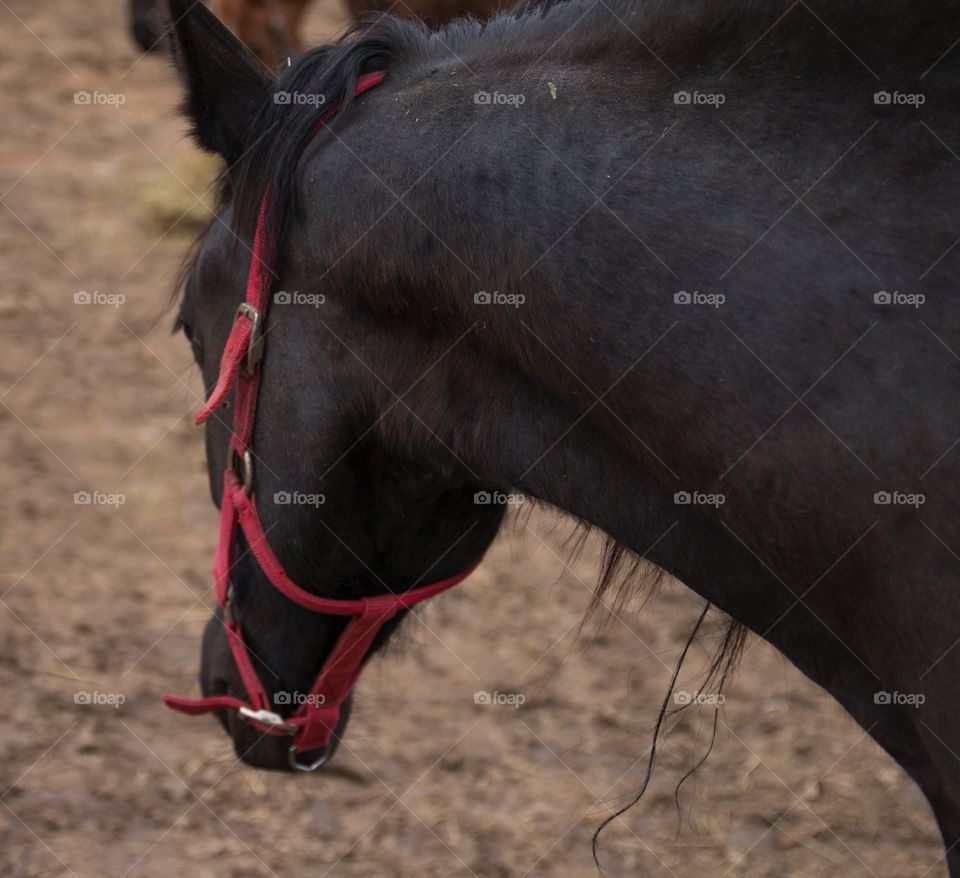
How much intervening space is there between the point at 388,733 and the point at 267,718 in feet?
Result: 4.43

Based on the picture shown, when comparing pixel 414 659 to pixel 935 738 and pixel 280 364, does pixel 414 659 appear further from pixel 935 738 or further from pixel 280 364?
pixel 935 738

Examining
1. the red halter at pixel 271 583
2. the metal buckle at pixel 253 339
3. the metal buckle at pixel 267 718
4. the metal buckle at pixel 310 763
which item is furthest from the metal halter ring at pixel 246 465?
the metal buckle at pixel 310 763

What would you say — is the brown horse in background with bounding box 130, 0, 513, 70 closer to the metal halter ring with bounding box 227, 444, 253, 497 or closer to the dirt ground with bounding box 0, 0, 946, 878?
the dirt ground with bounding box 0, 0, 946, 878

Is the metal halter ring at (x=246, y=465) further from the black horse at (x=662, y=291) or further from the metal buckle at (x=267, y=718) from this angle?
the metal buckle at (x=267, y=718)

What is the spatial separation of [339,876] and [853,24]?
2.49 metres

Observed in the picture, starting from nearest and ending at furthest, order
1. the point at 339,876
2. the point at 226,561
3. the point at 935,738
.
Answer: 1. the point at 935,738
2. the point at 226,561
3. the point at 339,876

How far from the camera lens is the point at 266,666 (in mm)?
2355

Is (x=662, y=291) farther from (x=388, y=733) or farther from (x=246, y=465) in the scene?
(x=388, y=733)

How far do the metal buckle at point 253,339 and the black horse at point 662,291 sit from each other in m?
0.03

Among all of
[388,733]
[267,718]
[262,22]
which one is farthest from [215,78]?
[262,22]

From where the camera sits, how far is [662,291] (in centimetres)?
155

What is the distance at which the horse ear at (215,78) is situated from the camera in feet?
6.17

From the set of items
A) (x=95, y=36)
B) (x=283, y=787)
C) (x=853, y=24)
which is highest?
(x=853, y=24)

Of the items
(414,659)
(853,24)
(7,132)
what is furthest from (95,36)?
(853,24)
